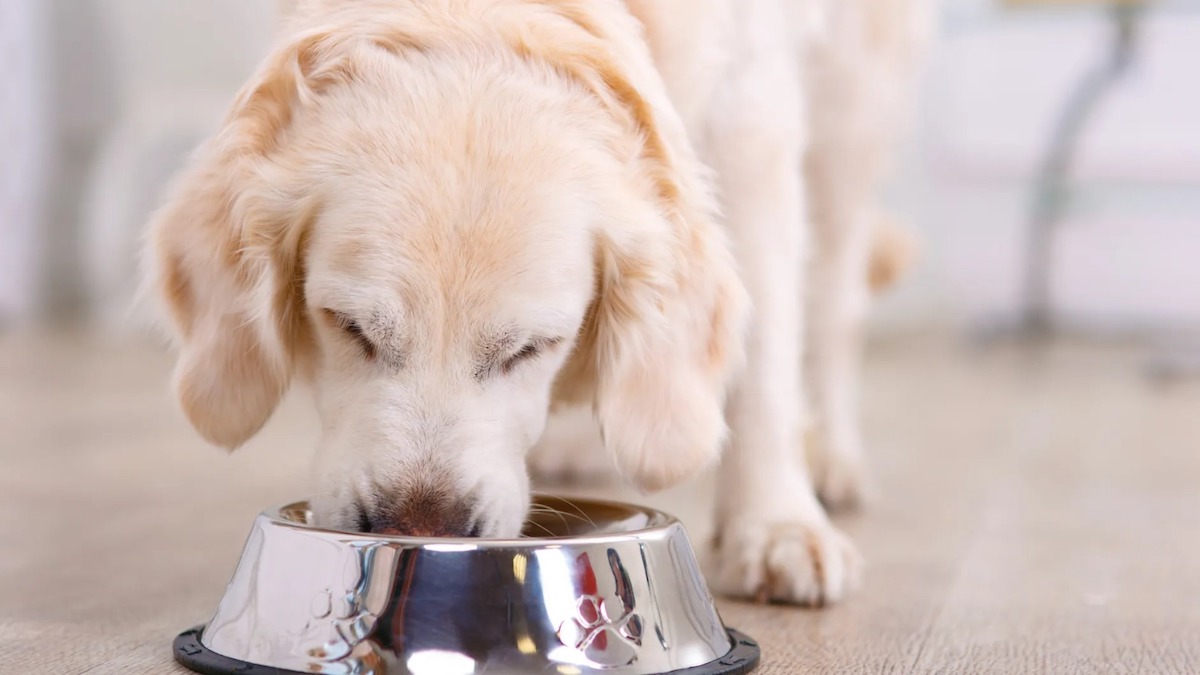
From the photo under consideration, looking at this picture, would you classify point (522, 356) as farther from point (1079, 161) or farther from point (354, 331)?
point (1079, 161)

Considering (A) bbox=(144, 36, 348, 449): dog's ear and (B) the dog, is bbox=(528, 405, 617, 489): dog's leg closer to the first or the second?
(B) the dog

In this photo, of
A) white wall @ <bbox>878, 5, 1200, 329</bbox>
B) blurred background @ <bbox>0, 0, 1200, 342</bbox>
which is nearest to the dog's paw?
white wall @ <bbox>878, 5, 1200, 329</bbox>

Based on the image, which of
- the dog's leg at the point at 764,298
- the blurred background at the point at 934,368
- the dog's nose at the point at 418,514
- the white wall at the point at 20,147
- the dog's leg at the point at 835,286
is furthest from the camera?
the white wall at the point at 20,147

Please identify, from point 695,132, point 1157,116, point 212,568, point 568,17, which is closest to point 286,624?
point 212,568

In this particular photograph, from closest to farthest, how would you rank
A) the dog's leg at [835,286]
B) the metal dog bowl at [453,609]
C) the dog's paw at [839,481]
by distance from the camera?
the metal dog bowl at [453,609] < the dog's paw at [839,481] < the dog's leg at [835,286]

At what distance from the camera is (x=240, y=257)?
1.50 metres

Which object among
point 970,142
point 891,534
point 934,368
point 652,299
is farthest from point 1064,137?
point 652,299

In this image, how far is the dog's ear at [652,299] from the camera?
1.52 metres

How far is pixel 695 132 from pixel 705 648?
78cm

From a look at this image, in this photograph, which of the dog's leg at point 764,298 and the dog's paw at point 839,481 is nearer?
the dog's leg at point 764,298

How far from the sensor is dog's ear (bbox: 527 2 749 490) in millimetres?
1521

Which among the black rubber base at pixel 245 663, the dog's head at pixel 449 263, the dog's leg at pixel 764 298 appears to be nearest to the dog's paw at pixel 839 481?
the dog's leg at pixel 764 298

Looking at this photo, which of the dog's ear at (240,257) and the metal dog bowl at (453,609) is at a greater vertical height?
the dog's ear at (240,257)

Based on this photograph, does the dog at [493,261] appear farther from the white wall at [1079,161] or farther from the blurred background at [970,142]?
the blurred background at [970,142]
